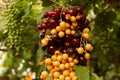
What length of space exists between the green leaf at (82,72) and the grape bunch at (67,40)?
0.02 m

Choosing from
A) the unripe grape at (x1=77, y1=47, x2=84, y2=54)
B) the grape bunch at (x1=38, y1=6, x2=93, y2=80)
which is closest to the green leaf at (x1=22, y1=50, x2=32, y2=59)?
the grape bunch at (x1=38, y1=6, x2=93, y2=80)

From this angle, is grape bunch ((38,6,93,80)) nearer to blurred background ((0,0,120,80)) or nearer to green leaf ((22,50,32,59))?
blurred background ((0,0,120,80))

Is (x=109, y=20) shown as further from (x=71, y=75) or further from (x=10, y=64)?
(x=71, y=75)

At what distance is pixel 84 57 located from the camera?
1615 millimetres

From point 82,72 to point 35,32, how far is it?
109cm

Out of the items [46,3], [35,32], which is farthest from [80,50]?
[35,32]

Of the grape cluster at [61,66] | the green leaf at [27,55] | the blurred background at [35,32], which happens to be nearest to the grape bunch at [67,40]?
Answer: the grape cluster at [61,66]

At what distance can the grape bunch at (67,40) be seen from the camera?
5.20ft

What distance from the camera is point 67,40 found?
5.34 feet

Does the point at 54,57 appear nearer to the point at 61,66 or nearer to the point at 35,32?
the point at 61,66

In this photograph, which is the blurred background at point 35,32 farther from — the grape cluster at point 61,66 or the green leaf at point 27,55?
the grape cluster at point 61,66

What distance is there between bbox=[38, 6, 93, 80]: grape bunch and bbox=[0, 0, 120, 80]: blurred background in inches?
12.1

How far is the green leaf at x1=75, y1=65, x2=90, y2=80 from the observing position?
5.30 feet

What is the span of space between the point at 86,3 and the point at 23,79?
1.97m
